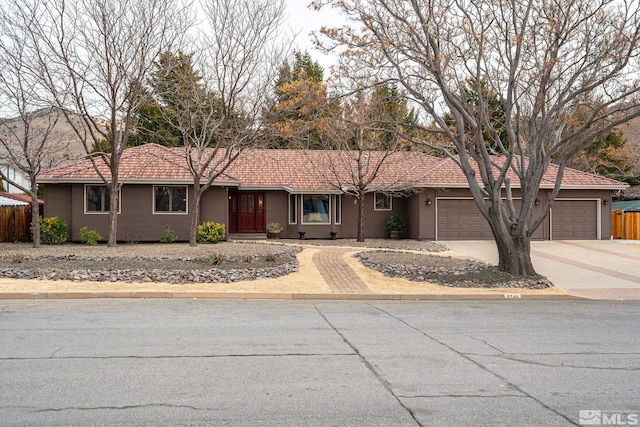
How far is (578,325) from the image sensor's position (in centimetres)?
932

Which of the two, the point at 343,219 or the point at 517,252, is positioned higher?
the point at 343,219

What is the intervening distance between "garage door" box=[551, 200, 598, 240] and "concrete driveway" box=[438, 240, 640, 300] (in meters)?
0.87

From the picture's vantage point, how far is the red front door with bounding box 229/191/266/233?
2714 cm

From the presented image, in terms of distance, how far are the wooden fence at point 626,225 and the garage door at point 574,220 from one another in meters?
2.86

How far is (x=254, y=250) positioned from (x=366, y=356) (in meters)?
12.8

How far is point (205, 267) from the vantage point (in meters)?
15.0

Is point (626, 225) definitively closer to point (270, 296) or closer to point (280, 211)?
point (280, 211)

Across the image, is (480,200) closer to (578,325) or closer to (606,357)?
(578,325)

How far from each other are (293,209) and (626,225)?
17.8m

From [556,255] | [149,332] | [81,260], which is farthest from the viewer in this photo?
[556,255]

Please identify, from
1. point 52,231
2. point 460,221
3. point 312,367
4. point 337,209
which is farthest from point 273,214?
point 312,367

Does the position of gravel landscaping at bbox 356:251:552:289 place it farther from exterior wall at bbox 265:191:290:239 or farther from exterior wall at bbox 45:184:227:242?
exterior wall at bbox 45:184:227:242

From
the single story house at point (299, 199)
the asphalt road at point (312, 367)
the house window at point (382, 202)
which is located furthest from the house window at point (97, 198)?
the asphalt road at point (312, 367)

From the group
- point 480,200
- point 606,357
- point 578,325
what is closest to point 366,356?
point 606,357
